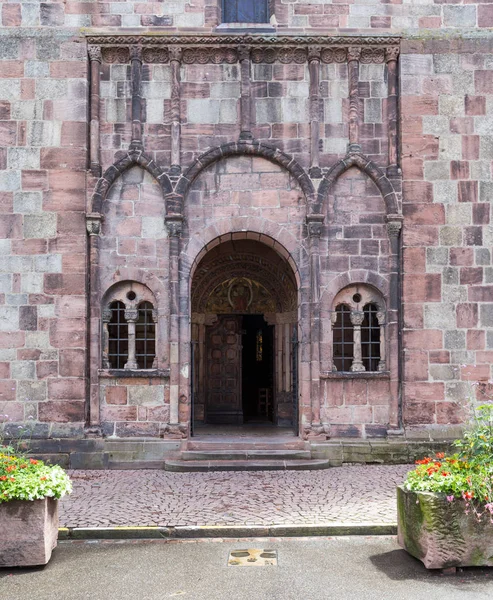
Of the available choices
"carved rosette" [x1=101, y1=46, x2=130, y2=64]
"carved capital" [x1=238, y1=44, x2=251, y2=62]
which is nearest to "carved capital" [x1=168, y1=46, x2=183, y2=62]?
"carved rosette" [x1=101, y1=46, x2=130, y2=64]

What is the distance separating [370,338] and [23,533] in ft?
22.9

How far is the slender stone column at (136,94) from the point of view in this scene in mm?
11125

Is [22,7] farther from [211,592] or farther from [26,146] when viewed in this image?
[211,592]

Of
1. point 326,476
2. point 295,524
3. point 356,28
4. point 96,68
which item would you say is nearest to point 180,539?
point 295,524

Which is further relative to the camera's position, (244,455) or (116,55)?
(116,55)

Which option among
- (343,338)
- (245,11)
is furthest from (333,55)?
(343,338)

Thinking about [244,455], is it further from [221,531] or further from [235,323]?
[235,323]

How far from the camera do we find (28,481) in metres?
6.20

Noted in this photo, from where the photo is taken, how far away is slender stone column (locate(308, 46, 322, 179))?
1116 cm

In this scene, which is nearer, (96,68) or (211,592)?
(211,592)

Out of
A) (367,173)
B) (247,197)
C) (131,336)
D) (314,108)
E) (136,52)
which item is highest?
(136,52)

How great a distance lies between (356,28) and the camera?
11234mm

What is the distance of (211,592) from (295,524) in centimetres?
192

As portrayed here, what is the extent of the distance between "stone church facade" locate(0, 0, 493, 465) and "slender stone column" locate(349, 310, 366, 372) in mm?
40
